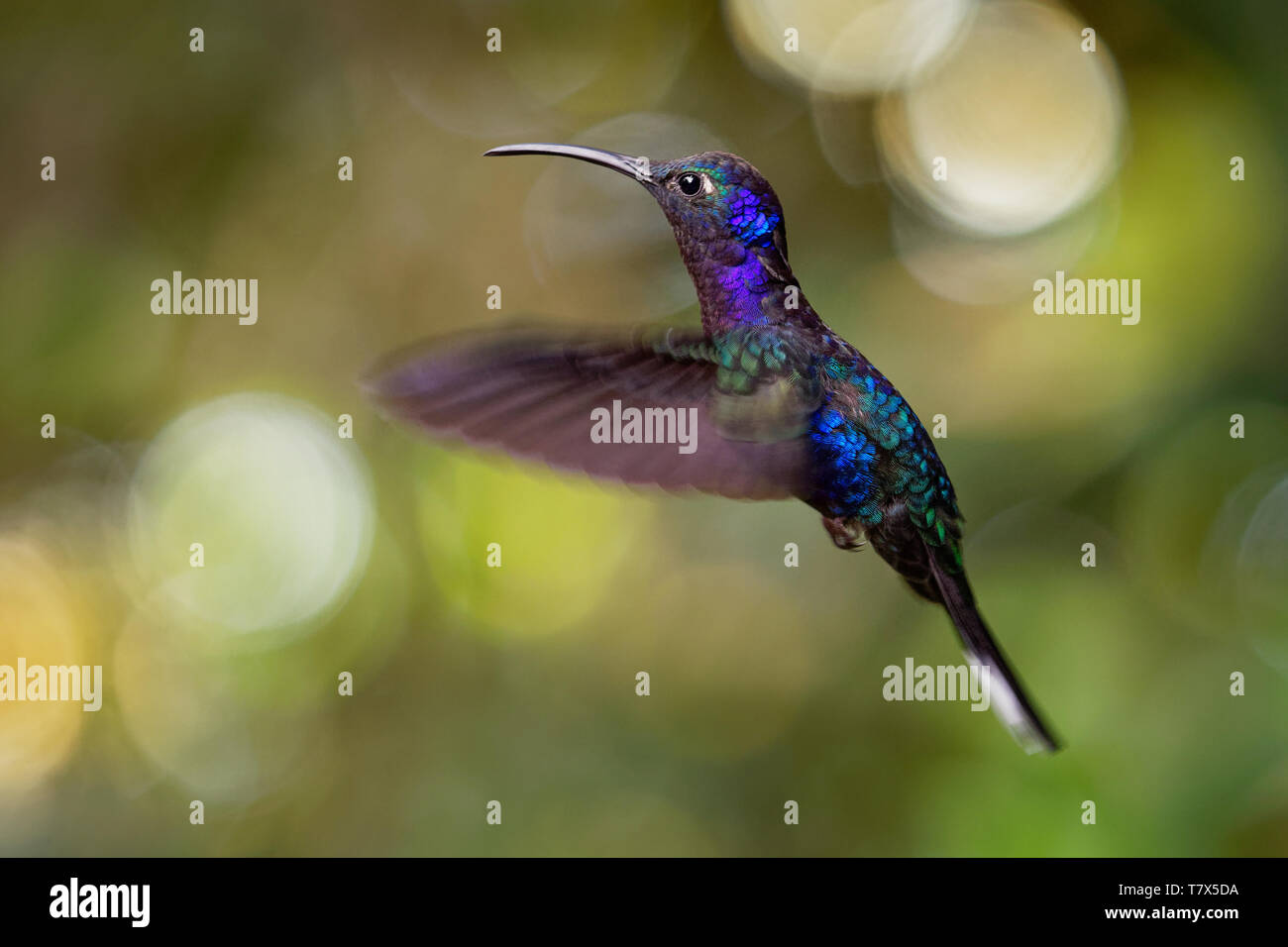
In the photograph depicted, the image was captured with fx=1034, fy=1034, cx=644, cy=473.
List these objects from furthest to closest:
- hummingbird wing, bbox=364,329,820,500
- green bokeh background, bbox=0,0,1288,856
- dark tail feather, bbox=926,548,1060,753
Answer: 1. green bokeh background, bbox=0,0,1288,856
2. dark tail feather, bbox=926,548,1060,753
3. hummingbird wing, bbox=364,329,820,500

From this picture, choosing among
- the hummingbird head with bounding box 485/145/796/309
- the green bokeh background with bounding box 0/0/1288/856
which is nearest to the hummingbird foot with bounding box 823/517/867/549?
the hummingbird head with bounding box 485/145/796/309

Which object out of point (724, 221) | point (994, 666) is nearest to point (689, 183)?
point (724, 221)

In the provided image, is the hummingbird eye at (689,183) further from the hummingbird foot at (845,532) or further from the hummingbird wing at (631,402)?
the hummingbird foot at (845,532)

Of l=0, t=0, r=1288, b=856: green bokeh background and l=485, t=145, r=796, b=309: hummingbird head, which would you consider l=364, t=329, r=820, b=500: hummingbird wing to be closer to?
l=485, t=145, r=796, b=309: hummingbird head

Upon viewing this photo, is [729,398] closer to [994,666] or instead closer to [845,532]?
[845,532]
